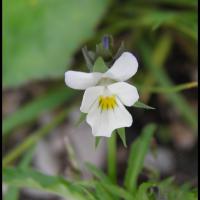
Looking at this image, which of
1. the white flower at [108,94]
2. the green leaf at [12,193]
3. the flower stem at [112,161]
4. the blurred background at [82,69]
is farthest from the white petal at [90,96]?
the blurred background at [82,69]

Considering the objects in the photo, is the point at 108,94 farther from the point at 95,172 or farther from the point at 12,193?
the point at 12,193

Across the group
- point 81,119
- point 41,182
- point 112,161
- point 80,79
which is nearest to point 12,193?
point 41,182

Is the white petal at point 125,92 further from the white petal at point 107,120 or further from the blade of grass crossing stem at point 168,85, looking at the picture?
the blade of grass crossing stem at point 168,85

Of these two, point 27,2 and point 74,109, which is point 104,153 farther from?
point 27,2

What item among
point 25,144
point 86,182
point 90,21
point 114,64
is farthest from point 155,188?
point 90,21

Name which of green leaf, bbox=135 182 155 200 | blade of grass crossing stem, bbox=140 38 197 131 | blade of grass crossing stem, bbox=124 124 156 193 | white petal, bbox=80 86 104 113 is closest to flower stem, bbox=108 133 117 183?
blade of grass crossing stem, bbox=124 124 156 193

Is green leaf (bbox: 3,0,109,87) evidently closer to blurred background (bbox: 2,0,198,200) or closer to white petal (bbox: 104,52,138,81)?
blurred background (bbox: 2,0,198,200)
